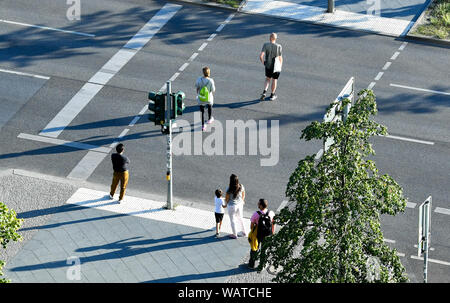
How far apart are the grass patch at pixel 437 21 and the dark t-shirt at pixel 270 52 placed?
234 inches

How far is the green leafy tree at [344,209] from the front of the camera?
36.8 feet

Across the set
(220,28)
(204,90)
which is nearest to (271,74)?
(204,90)

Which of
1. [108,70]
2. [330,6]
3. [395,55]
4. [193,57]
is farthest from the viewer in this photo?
[330,6]

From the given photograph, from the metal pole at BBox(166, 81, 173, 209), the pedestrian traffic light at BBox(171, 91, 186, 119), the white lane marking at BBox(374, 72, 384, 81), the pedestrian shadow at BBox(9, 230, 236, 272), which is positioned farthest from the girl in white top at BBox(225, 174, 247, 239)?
the white lane marking at BBox(374, 72, 384, 81)

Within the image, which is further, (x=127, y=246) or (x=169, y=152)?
(x=169, y=152)

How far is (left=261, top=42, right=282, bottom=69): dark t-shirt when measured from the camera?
2191cm

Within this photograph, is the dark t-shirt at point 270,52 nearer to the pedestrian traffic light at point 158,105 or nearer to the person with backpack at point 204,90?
the person with backpack at point 204,90

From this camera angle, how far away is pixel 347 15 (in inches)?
1056

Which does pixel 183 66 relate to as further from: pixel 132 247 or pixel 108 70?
pixel 132 247

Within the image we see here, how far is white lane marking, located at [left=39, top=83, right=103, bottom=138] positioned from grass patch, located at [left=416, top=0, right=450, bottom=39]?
10100 millimetres

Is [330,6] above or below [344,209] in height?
above

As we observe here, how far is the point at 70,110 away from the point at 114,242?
5.61 metres

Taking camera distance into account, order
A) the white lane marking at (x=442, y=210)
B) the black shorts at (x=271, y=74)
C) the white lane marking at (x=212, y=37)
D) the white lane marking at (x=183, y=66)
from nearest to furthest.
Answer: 1. the white lane marking at (x=442, y=210)
2. the black shorts at (x=271, y=74)
3. the white lane marking at (x=183, y=66)
4. the white lane marking at (x=212, y=37)

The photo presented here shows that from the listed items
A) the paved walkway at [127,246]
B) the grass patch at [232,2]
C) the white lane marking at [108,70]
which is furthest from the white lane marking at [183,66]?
the paved walkway at [127,246]
